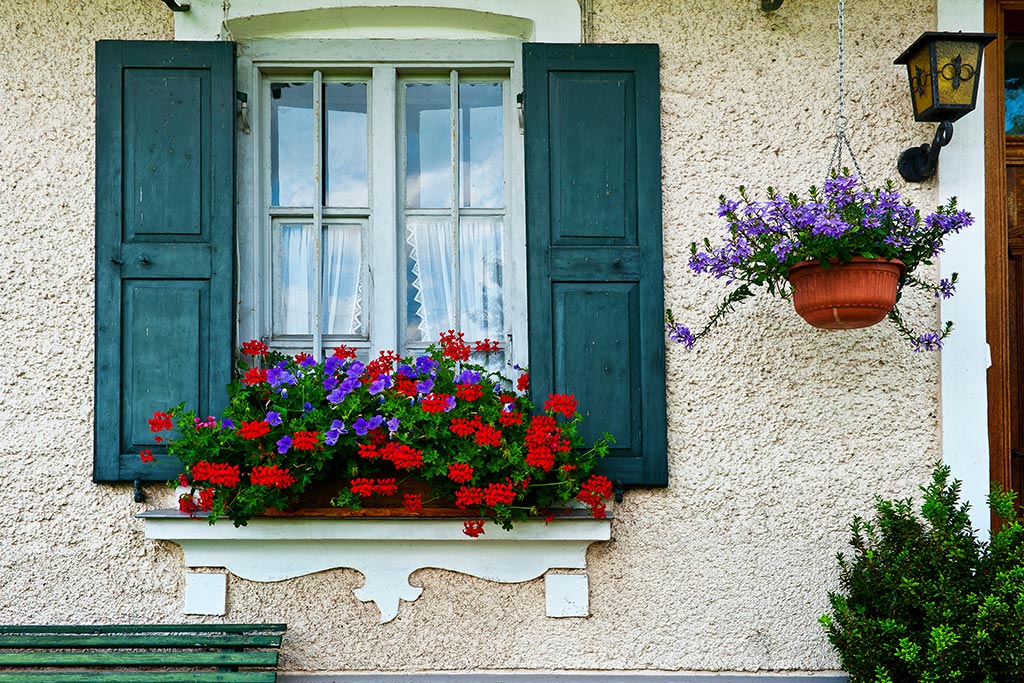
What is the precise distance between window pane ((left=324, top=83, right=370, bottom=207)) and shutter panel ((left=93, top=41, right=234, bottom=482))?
413mm

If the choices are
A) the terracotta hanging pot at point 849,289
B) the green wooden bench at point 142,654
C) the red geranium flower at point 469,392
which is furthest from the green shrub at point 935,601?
the green wooden bench at point 142,654

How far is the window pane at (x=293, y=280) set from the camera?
3951mm

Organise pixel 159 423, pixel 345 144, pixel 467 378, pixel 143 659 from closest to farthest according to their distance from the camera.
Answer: pixel 143 659 < pixel 159 423 < pixel 467 378 < pixel 345 144

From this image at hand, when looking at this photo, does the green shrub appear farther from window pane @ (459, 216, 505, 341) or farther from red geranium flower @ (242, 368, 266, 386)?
red geranium flower @ (242, 368, 266, 386)

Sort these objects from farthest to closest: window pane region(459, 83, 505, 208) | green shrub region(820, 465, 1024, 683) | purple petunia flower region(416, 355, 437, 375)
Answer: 1. window pane region(459, 83, 505, 208)
2. purple petunia flower region(416, 355, 437, 375)
3. green shrub region(820, 465, 1024, 683)

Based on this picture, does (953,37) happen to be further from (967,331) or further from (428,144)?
(428,144)

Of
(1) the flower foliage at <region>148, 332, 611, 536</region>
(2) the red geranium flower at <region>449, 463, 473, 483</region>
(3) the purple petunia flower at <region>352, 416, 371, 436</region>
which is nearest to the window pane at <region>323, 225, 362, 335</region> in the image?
(1) the flower foliage at <region>148, 332, 611, 536</region>

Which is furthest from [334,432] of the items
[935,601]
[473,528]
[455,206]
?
[935,601]

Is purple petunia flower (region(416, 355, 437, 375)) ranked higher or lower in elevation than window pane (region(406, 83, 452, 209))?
lower

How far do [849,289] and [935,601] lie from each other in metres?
0.99

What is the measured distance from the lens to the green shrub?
3080mm

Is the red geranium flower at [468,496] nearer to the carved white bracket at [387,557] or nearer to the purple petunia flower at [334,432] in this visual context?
the carved white bracket at [387,557]

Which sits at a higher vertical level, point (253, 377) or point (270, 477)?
point (253, 377)

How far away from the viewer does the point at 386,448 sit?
11.1 ft
